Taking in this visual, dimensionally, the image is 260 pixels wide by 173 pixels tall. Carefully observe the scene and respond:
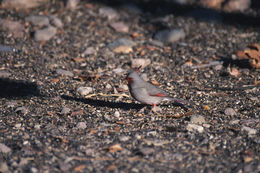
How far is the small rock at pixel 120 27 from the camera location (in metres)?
8.02

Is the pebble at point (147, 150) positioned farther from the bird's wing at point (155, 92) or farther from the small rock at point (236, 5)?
the small rock at point (236, 5)

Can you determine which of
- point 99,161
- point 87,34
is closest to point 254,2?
point 87,34

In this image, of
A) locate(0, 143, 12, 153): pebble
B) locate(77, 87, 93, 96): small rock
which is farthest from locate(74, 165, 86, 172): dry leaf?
locate(77, 87, 93, 96): small rock

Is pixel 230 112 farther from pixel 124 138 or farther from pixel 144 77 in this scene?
pixel 144 77

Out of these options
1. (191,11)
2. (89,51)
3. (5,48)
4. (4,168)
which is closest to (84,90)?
(89,51)

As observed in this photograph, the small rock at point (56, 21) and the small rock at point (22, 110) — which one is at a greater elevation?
the small rock at point (56, 21)

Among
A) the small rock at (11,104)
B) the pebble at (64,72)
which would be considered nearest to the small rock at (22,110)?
the small rock at (11,104)

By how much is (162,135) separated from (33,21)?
4392 millimetres

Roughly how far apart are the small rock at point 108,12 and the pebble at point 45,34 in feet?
3.68

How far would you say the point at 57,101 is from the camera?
5.58 m

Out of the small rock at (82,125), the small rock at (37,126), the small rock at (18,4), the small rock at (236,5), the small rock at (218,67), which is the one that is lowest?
the small rock at (37,126)

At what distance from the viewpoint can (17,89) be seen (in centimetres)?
592

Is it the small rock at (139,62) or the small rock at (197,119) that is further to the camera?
the small rock at (139,62)

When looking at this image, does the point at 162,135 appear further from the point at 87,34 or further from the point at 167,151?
the point at 87,34
